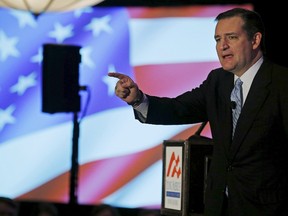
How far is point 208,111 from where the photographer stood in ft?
8.03

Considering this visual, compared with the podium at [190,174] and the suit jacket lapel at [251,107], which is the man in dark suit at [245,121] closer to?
the suit jacket lapel at [251,107]

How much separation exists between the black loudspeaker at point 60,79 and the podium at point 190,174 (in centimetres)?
261

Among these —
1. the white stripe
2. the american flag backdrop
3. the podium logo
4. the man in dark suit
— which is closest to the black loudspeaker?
the american flag backdrop

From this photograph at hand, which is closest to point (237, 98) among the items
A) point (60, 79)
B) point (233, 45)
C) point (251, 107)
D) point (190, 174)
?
point (251, 107)

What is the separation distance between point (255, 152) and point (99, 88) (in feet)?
13.2

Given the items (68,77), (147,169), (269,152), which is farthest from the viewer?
(147,169)

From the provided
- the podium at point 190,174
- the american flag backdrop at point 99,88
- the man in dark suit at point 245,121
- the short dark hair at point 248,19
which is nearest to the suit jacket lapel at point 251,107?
the man in dark suit at point 245,121

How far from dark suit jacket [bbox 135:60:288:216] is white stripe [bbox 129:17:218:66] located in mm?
3742

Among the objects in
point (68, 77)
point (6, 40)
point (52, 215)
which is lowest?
point (52, 215)

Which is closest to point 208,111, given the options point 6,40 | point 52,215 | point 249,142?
point 249,142

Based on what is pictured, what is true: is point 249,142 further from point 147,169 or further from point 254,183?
point 147,169

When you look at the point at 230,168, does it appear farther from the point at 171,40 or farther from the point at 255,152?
the point at 171,40

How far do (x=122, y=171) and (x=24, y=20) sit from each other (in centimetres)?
167

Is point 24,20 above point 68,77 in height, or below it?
above
